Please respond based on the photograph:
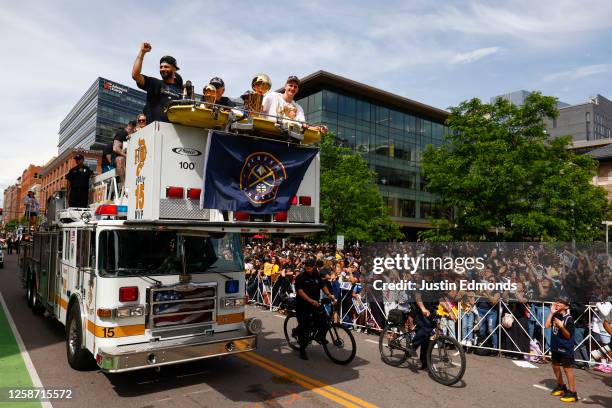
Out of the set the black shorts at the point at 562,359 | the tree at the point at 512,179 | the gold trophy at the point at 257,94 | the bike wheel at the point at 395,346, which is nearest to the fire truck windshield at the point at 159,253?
the gold trophy at the point at 257,94

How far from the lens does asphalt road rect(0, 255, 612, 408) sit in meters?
6.25

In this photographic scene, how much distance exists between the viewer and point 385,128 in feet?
180

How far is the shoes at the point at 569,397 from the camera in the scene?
21.7 feet

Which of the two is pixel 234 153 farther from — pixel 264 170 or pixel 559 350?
pixel 559 350

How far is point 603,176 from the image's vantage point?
47562 mm

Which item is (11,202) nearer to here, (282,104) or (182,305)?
(182,305)

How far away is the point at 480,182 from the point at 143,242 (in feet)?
53.1

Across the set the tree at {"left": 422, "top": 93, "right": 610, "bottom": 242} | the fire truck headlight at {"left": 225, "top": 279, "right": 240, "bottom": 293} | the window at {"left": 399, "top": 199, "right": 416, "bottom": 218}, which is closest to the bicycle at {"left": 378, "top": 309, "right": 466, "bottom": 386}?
the fire truck headlight at {"left": 225, "top": 279, "right": 240, "bottom": 293}

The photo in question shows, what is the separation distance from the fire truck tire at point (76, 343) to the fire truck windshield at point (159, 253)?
141cm

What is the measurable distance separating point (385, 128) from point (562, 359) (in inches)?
1961

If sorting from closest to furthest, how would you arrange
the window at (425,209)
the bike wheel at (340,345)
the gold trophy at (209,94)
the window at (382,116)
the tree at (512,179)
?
1. the gold trophy at (209,94)
2. the bike wheel at (340,345)
3. the tree at (512,179)
4. the window at (382,116)
5. the window at (425,209)

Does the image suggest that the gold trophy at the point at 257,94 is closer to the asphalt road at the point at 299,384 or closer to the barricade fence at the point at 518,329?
the asphalt road at the point at 299,384

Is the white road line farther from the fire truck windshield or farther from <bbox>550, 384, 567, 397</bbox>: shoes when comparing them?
<bbox>550, 384, 567, 397</bbox>: shoes

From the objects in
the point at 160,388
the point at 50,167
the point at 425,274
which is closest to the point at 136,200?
the point at 160,388
